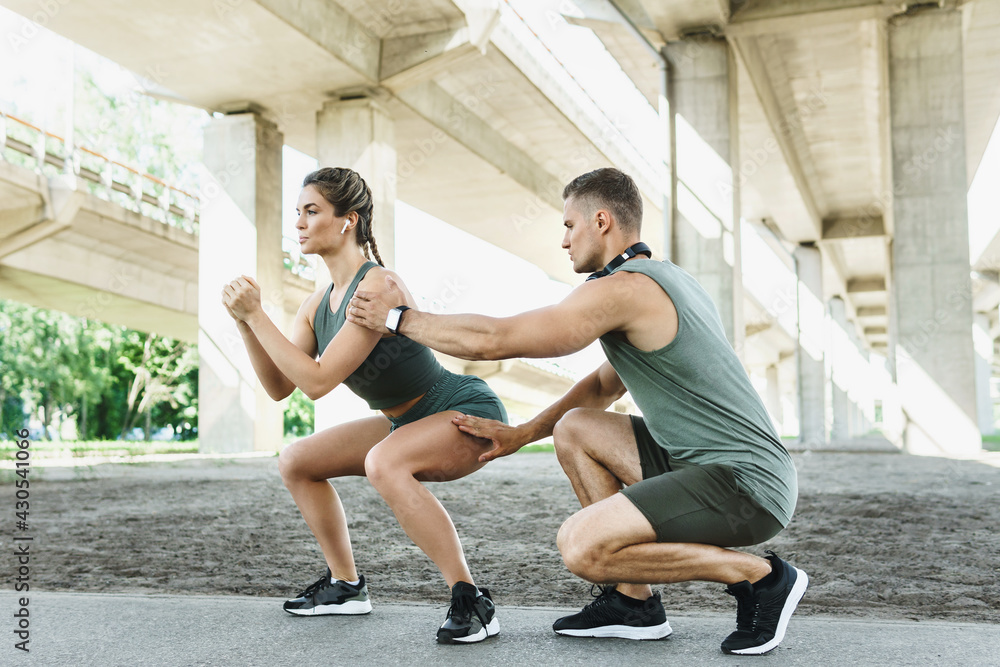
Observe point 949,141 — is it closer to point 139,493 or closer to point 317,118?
point 317,118

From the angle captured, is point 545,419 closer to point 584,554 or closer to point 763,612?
point 584,554

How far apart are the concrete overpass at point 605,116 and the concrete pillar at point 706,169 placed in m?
0.04

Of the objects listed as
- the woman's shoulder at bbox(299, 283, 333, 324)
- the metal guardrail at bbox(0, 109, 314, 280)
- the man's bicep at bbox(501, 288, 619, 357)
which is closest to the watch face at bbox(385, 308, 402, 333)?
the man's bicep at bbox(501, 288, 619, 357)

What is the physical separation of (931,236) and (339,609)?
16141mm

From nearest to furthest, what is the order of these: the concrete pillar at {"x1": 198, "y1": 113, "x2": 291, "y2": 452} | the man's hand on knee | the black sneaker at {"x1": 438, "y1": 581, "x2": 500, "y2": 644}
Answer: the black sneaker at {"x1": 438, "y1": 581, "x2": 500, "y2": 644} < the man's hand on knee < the concrete pillar at {"x1": 198, "y1": 113, "x2": 291, "y2": 452}

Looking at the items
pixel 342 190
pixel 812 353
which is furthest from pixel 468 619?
pixel 812 353

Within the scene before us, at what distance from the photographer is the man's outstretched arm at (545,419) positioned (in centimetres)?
360

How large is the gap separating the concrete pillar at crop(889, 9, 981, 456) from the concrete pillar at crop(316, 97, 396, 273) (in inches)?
418

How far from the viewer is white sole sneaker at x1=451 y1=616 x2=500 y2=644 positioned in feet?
10.8

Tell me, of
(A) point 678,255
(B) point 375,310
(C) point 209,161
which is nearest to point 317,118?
(C) point 209,161

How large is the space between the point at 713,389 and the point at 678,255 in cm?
1627

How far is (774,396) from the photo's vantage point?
70.1 m

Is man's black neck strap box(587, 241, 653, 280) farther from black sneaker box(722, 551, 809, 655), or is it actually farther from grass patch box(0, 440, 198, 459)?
grass patch box(0, 440, 198, 459)

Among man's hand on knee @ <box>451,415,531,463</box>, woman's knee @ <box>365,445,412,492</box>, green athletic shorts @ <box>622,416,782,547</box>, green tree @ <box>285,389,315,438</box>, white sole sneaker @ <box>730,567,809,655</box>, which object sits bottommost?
green tree @ <box>285,389,315,438</box>
